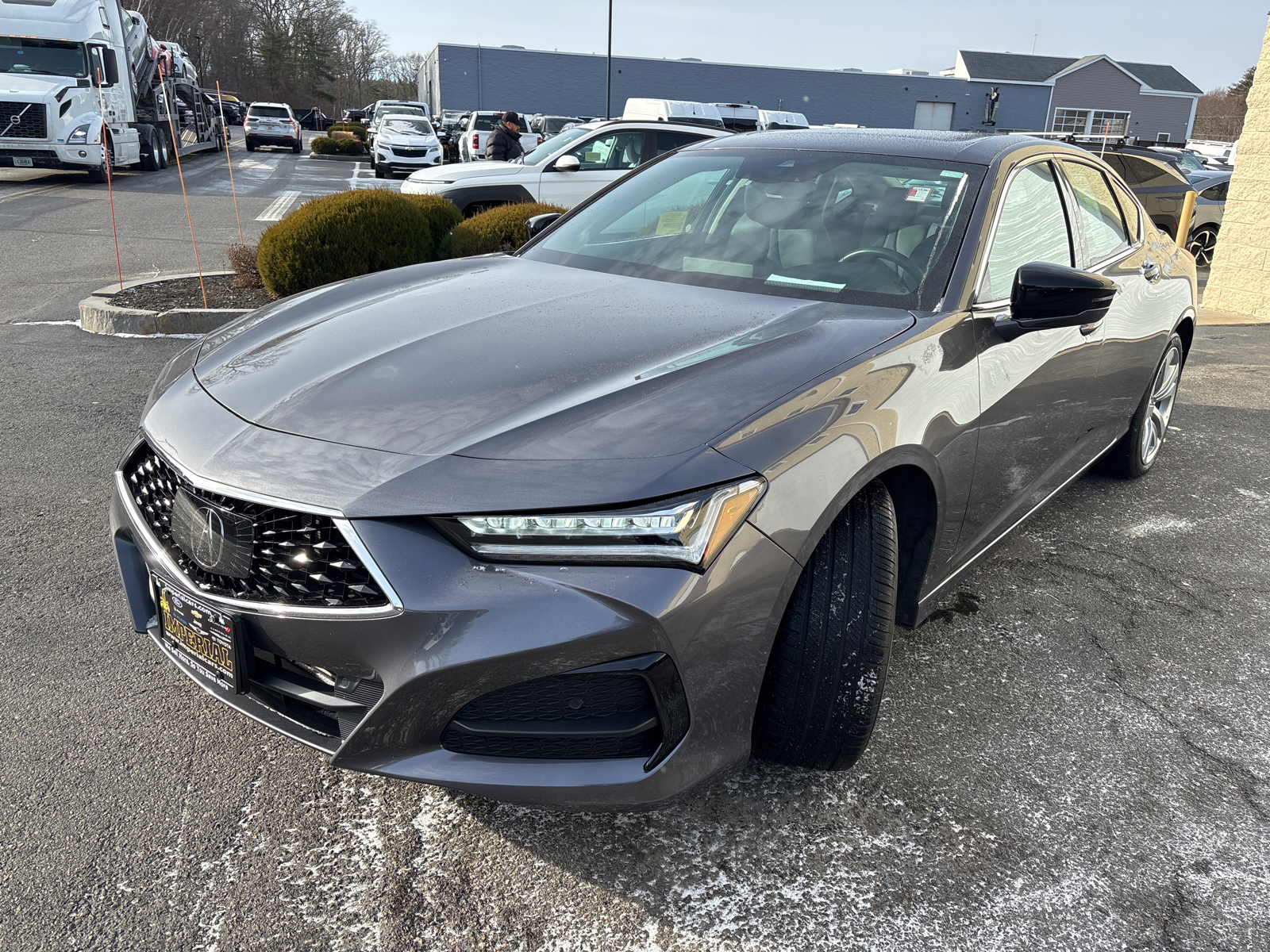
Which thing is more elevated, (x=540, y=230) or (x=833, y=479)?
(x=540, y=230)

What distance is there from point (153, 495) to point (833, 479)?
153cm

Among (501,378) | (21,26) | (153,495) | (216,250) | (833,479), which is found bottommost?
(216,250)

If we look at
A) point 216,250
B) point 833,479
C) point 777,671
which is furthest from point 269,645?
point 216,250

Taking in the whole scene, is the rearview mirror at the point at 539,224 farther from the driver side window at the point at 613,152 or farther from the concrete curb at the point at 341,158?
the concrete curb at the point at 341,158

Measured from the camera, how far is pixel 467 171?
10.3m

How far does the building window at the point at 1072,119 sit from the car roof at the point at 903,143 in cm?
6510

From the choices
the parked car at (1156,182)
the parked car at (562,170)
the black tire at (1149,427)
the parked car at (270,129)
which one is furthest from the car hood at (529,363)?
the parked car at (270,129)

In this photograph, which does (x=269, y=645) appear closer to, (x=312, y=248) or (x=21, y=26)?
(x=312, y=248)

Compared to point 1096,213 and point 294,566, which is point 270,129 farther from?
point 294,566

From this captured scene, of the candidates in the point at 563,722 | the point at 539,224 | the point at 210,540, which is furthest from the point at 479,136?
the point at 563,722

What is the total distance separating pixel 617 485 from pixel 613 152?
9.75 meters

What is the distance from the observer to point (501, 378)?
2184mm

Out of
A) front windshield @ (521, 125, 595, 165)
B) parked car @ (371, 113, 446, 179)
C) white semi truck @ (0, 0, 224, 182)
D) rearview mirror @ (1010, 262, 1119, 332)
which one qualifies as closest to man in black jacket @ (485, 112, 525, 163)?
front windshield @ (521, 125, 595, 165)

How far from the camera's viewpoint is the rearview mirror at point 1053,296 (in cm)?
263
